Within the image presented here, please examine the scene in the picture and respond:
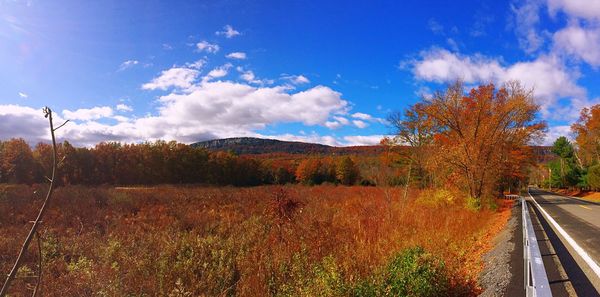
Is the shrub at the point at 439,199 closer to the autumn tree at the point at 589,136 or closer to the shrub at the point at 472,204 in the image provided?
the shrub at the point at 472,204

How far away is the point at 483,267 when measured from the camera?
23.4 feet

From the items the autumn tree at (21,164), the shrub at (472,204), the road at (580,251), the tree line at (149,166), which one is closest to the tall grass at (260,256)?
the road at (580,251)

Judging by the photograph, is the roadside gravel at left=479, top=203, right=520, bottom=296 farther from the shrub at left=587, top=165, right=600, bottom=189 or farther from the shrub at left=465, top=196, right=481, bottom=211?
the shrub at left=587, top=165, right=600, bottom=189

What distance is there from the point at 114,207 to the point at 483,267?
17.1 m

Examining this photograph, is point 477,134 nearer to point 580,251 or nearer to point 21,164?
point 580,251

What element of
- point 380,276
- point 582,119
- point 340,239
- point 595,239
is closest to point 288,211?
point 340,239

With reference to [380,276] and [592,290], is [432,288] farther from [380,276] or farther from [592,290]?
[592,290]

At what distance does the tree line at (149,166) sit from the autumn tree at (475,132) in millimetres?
39503

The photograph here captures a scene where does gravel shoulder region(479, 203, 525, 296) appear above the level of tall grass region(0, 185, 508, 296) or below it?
above

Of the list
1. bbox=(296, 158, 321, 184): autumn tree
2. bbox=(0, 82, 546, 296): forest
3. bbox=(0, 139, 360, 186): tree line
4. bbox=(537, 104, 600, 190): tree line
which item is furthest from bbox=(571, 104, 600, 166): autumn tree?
bbox=(296, 158, 321, 184): autumn tree

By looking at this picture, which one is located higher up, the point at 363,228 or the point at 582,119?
the point at 582,119

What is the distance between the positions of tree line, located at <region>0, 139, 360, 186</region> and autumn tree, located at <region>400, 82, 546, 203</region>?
39503 mm

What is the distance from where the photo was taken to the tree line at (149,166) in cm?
5566

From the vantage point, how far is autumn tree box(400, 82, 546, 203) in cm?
2094
